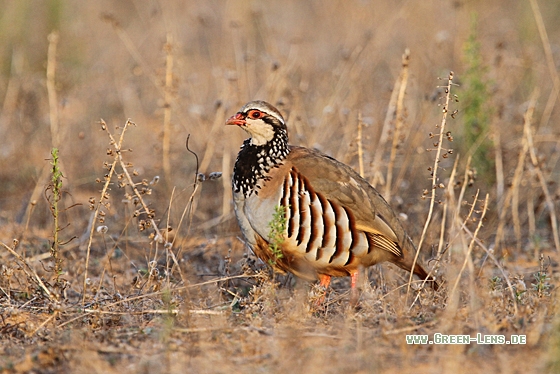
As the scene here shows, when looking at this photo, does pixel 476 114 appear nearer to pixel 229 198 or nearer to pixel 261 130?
pixel 229 198

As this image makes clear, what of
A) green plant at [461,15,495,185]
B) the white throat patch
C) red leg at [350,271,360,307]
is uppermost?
green plant at [461,15,495,185]

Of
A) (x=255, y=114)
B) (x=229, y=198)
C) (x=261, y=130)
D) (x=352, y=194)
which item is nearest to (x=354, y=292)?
(x=352, y=194)

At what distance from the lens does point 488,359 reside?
11.2ft

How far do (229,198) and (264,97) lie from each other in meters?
1.12

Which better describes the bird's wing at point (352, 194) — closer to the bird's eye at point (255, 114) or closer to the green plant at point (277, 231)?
the bird's eye at point (255, 114)

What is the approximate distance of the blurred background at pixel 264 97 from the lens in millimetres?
6309

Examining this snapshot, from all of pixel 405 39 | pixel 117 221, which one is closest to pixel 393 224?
pixel 117 221

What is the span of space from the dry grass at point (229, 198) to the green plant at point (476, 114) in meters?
0.11

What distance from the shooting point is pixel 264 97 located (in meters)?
6.93

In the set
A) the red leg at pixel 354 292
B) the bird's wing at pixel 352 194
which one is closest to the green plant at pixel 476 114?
the bird's wing at pixel 352 194

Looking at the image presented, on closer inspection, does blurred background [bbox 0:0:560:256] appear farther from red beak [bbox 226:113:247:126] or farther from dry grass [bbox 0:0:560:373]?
red beak [bbox 226:113:247:126]

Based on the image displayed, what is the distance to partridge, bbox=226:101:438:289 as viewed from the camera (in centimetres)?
455

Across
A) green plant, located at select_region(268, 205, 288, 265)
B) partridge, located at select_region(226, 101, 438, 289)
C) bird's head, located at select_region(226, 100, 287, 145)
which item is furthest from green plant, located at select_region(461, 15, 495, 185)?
green plant, located at select_region(268, 205, 288, 265)

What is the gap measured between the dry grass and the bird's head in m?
0.44
